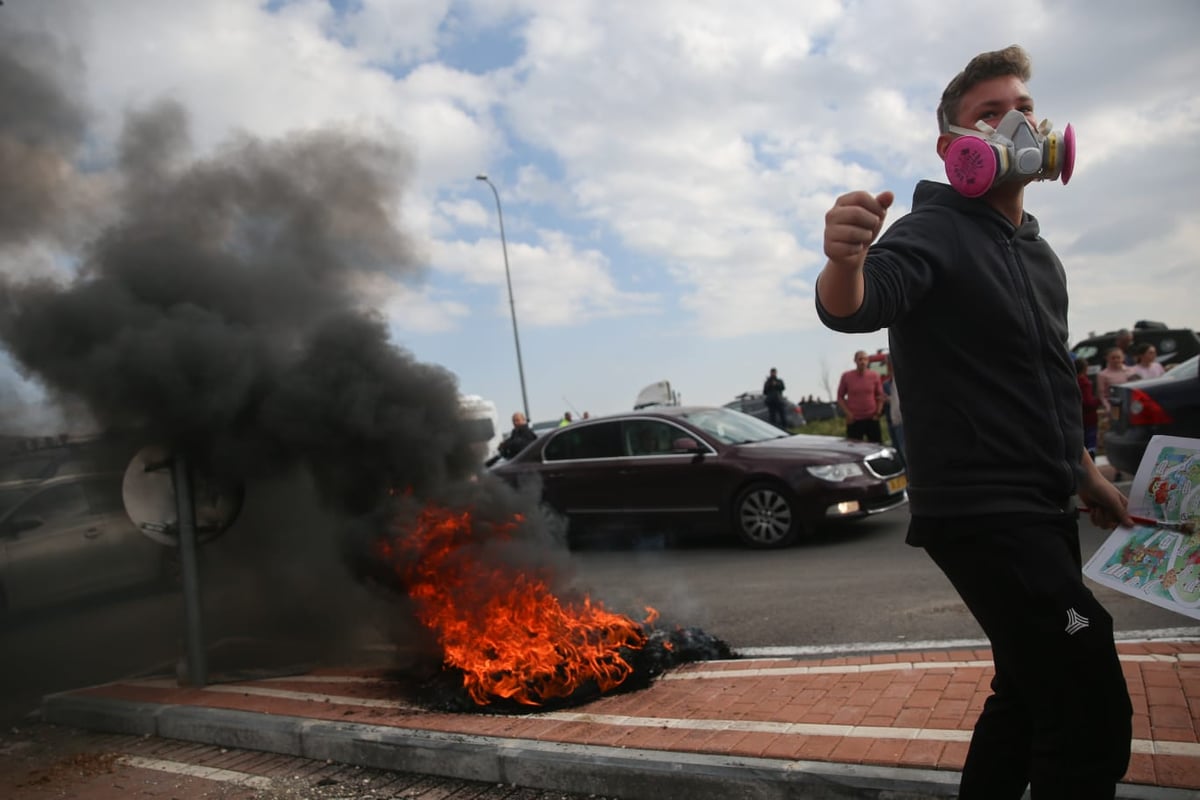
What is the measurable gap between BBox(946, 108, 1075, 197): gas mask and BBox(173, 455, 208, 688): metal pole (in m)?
4.50

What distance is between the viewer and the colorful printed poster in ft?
6.91

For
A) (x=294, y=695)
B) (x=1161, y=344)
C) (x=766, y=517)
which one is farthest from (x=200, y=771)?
(x=1161, y=344)

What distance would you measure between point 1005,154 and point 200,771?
4.09m

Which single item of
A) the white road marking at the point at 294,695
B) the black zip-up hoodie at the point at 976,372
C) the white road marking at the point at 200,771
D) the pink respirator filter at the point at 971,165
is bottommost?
the white road marking at the point at 200,771

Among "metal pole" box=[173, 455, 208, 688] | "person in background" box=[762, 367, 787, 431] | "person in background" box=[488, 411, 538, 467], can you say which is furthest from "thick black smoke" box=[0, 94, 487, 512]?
"person in background" box=[762, 367, 787, 431]

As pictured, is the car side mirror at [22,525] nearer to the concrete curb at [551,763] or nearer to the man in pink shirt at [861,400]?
the concrete curb at [551,763]

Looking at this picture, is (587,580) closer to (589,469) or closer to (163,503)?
(589,469)

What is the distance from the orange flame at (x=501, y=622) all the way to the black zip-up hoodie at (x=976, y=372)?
2.52 m

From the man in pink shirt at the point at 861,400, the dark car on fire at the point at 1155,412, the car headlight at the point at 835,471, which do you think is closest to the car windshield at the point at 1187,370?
the dark car on fire at the point at 1155,412

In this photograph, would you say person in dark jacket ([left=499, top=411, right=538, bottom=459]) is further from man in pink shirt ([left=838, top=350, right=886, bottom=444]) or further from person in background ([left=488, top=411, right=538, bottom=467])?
man in pink shirt ([left=838, top=350, right=886, bottom=444])

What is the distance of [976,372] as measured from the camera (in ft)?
6.64

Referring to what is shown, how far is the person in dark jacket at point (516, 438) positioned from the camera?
1270cm

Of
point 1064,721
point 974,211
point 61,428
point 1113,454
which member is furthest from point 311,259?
point 1113,454

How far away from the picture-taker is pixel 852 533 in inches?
355
